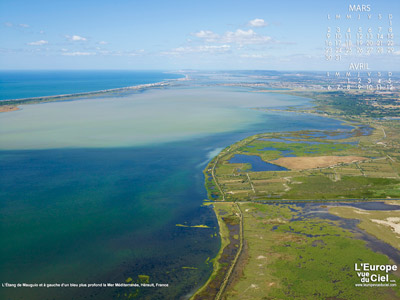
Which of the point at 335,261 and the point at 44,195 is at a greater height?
the point at 44,195

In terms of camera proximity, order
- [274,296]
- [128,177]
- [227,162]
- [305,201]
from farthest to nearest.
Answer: [227,162] → [128,177] → [305,201] → [274,296]

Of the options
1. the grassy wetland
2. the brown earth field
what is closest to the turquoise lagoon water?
the grassy wetland

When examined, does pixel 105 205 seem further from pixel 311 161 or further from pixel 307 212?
pixel 311 161

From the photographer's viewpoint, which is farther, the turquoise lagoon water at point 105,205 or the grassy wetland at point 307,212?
the turquoise lagoon water at point 105,205

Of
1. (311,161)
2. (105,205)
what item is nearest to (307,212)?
(311,161)

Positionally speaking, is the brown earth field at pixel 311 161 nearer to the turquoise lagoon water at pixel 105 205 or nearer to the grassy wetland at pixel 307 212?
the grassy wetland at pixel 307 212

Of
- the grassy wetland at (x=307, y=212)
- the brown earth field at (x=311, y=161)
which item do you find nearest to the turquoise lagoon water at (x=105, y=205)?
the grassy wetland at (x=307, y=212)

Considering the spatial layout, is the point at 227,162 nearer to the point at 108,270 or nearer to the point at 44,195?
the point at 44,195

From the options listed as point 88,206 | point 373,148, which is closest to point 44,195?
point 88,206
